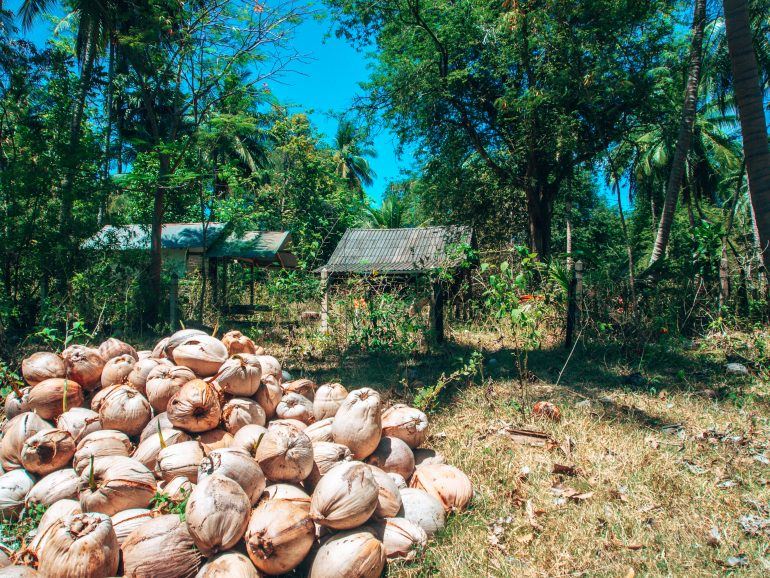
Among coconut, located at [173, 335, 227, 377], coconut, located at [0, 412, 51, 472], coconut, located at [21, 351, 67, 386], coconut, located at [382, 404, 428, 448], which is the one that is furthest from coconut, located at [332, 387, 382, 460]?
coconut, located at [21, 351, 67, 386]

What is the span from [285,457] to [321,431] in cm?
62

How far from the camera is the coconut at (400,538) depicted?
2711 mm

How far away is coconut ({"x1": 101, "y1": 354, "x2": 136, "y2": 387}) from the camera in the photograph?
13.2ft

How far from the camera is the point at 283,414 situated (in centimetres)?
379

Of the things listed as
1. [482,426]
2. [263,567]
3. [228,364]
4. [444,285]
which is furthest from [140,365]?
[444,285]

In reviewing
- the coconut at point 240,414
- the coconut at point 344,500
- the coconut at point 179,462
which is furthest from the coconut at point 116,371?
the coconut at point 344,500

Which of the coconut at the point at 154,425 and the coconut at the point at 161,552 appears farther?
the coconut at the point at 154,425

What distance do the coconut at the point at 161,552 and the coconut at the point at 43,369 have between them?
210 cm

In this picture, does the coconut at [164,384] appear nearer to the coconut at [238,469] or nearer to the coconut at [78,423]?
the coconut at [78,423]

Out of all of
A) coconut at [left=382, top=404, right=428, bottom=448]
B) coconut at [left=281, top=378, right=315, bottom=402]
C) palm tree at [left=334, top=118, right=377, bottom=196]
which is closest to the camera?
coconut at [left=382, top=404, right=428, bottom=448]

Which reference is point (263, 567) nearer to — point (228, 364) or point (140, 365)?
point (228, 364)

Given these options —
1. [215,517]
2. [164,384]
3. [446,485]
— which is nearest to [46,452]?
[164,384]

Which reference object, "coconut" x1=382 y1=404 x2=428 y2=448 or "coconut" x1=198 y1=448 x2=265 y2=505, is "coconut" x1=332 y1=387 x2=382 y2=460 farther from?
"coconut" x1=198 y1=448 x2=265 y2=505

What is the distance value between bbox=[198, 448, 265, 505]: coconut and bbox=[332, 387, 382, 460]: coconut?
2.08 ft
